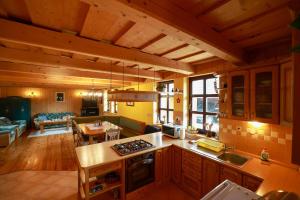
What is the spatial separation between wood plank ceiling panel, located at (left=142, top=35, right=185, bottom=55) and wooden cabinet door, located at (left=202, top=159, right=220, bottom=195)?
1.93 meters

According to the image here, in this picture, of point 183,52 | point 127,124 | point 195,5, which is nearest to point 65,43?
point 195,5

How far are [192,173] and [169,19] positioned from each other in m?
2.48

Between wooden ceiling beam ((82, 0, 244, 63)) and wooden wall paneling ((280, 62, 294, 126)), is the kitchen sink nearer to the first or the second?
wooden wall paneling ((280, 62, 294, 126))

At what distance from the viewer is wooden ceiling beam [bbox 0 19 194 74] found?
5.18 ft

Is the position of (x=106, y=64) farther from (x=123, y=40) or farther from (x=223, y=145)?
(x=223, y=145)

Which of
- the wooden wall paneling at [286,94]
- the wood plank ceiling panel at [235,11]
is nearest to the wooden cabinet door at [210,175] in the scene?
the wooden wall paneling at [286,94]

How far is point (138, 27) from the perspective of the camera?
165 cm

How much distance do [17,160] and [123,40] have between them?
4558 mm

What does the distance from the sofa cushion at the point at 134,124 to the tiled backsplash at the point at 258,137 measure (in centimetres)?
254

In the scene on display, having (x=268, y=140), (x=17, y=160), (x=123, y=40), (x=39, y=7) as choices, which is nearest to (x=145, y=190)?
(x=268, y=140)

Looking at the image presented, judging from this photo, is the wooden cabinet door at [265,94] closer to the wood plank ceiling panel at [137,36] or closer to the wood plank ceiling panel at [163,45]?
the wood plank ceiling panel at [163,45]

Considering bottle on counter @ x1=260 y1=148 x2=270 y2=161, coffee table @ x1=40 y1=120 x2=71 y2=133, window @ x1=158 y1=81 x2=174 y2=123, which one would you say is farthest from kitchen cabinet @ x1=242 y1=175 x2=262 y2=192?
coffee table @ x1=40 y1=120 x2=71 y2=133

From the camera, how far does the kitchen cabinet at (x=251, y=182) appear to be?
1752 millimetres

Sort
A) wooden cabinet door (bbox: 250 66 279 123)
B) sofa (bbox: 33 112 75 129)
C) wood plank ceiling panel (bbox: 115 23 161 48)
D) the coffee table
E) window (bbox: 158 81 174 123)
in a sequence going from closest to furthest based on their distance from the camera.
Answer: wood plank ceiling panel (bbox: 115 23 161 48)
wooden cabinet door (bbox: 250 66 279 123)
window (bbox: 158 81 174 123)
the coffee table
sofa (bbox: 33 112 75 129)
